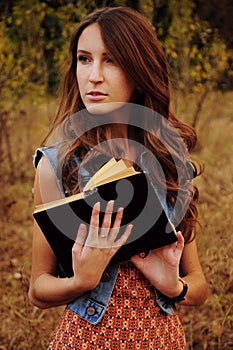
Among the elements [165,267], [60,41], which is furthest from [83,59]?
[60,41]

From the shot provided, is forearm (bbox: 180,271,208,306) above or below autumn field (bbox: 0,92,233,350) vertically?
above

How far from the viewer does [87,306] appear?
5.31ft

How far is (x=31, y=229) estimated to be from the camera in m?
5.09

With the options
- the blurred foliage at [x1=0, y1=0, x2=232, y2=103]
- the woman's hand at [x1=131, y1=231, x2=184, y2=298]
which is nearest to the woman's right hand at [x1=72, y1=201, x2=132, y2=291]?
the woman's hand at [x1=131, y1=231, x2=184, y2=298]

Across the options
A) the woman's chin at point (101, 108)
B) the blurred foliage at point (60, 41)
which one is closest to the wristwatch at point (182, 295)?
the woman's chin at point (101, 108)

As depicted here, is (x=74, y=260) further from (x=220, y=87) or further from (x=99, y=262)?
(x=220, y=87)

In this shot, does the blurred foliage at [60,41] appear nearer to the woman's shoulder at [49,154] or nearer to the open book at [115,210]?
the woman's shoulder at [49,154]

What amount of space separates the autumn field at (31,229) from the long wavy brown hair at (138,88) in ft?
2.96

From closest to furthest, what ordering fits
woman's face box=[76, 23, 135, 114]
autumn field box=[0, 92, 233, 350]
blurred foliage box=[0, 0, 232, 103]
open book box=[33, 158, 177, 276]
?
open book box=[33, 158, 177, 276]
woman's face box=[76, 23, 135, 114]
autumn field box=[0, 92, 233, 350]
blurred foliage box=[0, 0, 232, 103]

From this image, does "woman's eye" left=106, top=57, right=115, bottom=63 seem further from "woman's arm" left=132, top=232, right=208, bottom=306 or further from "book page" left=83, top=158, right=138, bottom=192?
"woman's arm" left=132, top=232, right=208, bottom=306

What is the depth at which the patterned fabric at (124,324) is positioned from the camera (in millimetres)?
1611

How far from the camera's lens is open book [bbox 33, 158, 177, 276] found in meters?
1.45

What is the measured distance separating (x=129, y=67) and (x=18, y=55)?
401cm

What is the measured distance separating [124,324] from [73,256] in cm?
29
